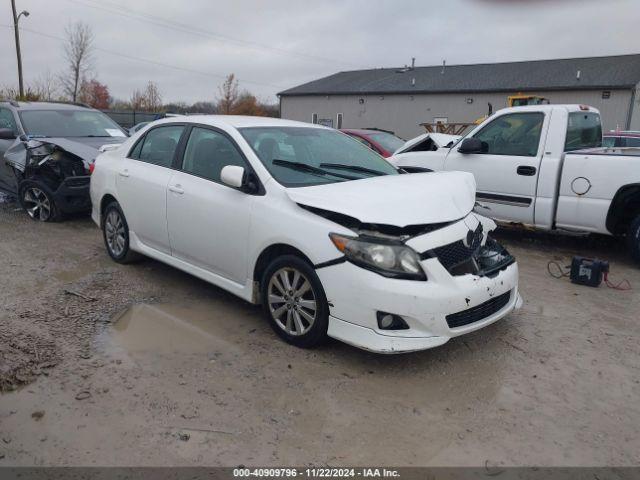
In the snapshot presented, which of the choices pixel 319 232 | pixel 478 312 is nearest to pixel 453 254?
pixel 478 312

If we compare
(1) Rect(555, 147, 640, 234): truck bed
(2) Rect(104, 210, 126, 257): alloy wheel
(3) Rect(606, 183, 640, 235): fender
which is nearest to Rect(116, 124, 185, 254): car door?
(2) Rect(104, 210, 126, 257): alloy wheel

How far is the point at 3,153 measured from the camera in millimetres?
8523

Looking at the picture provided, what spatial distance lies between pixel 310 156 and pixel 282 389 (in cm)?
210

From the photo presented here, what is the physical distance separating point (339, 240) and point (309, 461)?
1.42 meters

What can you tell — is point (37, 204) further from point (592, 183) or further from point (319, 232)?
point (592, 183)

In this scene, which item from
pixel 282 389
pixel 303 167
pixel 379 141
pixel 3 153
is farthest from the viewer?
pixel 379 141

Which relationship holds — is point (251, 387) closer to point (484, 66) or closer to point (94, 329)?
point (94, 329)

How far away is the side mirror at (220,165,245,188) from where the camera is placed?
404cm

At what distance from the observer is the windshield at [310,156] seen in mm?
4258

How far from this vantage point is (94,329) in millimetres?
4211

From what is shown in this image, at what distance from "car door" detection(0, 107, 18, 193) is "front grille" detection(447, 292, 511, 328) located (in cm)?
767

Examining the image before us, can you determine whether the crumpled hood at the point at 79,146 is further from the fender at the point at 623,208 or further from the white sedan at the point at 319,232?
the fender at the point at 623,208

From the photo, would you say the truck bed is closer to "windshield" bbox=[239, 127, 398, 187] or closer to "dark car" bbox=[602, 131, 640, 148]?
"windshield" bbox=[239, 127, 398, 187]

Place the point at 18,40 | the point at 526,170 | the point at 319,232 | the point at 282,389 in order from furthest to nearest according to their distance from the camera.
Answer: the point at 18,40 → the point at 526,170 → the point at 319,232 → the point at 282,389
